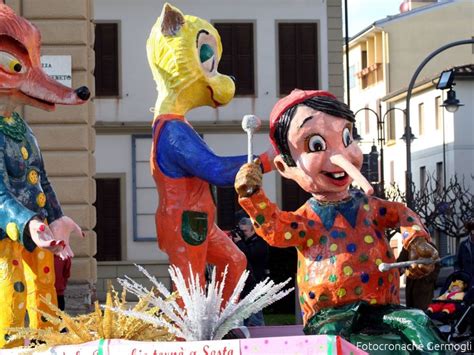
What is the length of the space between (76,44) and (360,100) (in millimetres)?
48577

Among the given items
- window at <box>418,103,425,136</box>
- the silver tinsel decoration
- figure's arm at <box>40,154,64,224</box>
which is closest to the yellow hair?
figure's arm at <box>40,154,64,224</box>

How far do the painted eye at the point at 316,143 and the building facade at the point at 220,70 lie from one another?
52.9 ft

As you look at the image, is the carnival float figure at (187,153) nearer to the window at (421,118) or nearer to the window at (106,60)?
the window at (106,60)

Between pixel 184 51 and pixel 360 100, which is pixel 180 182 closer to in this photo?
pixel 184 51

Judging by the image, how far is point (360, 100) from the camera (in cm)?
6028

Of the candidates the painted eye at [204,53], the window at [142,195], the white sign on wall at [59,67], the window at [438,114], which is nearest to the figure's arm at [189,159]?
the painted eye at [204,53]

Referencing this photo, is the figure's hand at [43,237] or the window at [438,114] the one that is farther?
the window at [438,114]

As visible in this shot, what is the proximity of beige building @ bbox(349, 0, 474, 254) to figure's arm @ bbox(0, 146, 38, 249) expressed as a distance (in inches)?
1651

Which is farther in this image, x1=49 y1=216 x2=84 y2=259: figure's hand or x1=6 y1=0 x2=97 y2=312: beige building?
x1=6 y1=0 x2=97 y2=312: beige building

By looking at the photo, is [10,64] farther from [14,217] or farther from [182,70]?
[182,70]

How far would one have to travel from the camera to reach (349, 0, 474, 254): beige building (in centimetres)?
4878

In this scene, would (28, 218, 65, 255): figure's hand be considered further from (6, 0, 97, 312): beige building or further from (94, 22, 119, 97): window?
(94, 22, 119, 97): window

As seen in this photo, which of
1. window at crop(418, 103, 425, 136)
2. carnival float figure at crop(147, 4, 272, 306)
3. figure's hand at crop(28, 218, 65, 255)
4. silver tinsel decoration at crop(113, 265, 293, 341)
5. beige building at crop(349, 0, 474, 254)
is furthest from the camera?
window at crop(418, 103, 425, 136)

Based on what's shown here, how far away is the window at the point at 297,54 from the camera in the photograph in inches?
941
